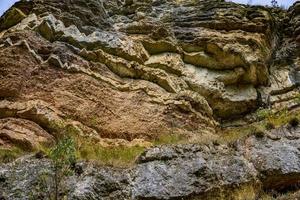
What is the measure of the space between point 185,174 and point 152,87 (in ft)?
19.3

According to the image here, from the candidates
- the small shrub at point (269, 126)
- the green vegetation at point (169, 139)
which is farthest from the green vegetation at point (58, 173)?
the small shrub at point (269, 126)

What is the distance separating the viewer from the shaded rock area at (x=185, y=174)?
1260 cm

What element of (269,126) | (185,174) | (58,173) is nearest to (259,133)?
(269,126)

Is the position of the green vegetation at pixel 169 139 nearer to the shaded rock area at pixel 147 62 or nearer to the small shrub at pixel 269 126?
the shaded rock area at pixel 147 62

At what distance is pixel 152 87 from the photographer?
18641mm

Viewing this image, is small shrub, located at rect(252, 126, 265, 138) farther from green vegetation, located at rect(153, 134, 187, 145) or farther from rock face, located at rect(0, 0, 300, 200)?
green vegetation, located at rect(153, 134, 187, 145)

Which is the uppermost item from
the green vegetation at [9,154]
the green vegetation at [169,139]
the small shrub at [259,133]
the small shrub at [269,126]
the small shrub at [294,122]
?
the green vegetation at [9,154]

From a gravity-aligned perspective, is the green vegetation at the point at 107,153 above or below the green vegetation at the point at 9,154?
below

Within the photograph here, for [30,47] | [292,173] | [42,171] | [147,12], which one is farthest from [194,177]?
[147,12]

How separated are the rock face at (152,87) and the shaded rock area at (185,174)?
3 cm

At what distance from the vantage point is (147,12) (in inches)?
884

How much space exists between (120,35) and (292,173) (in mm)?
9170

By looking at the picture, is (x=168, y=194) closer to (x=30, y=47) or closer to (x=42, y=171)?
(x=42, y=171)

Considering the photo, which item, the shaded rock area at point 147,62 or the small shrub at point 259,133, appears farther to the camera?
the shaded rock area at point 147,62
